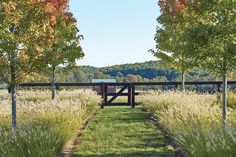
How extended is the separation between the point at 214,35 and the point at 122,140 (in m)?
4.08

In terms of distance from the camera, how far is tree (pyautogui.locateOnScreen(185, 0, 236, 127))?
1253 centimetres

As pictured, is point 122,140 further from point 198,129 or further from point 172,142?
point 198,129

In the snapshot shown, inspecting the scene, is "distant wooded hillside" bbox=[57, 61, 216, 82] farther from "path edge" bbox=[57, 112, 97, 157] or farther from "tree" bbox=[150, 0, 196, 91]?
"path edge" bbox=[57, 112, 97, 157]

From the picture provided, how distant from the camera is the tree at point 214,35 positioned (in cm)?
1253

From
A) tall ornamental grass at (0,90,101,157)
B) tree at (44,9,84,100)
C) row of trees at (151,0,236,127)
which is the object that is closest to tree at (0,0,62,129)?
tall ornamental grass at (0,90,101,157)

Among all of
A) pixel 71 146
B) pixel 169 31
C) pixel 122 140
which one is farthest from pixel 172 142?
pixel 169 31

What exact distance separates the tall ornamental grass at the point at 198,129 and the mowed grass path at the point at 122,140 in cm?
58

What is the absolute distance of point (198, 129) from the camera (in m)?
11.5

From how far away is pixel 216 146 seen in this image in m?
8.62

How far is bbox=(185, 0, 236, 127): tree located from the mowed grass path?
6.79ft

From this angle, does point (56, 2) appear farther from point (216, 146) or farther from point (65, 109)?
point (216, 146)

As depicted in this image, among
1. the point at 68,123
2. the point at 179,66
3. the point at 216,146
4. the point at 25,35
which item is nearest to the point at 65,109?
the point at 68,123

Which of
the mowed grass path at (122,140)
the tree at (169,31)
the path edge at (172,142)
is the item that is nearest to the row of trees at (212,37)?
the path edge at (172,142)

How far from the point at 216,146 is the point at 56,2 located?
1541 cm
